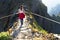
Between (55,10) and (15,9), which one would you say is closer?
(15,9)

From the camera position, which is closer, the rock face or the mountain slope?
the rock face

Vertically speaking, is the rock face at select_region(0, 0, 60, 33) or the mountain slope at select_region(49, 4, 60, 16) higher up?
the rock face at select_region(0, 0, 60, 33)

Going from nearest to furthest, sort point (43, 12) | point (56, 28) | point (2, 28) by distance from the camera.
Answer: point (2, 28), point (43, 12), point (56, 28)

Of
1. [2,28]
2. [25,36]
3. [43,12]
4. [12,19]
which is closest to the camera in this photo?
[25,36]

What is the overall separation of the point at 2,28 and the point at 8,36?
4.30m

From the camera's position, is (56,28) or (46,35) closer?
(46,35)

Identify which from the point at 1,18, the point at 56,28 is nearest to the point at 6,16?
the point at 1,18

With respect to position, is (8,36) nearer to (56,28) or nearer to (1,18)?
(1,18)

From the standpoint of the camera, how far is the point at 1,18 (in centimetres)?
2770

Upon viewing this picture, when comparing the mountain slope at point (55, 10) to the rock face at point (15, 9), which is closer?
the rock face at point (15, 9)

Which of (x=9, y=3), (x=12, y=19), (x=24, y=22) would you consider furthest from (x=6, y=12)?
(x=24, y=22)

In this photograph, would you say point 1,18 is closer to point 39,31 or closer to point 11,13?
point 11,13

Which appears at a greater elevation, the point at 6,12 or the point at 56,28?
the point at 6,12

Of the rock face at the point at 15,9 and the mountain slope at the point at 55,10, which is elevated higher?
the rock face at the point at 15,9
